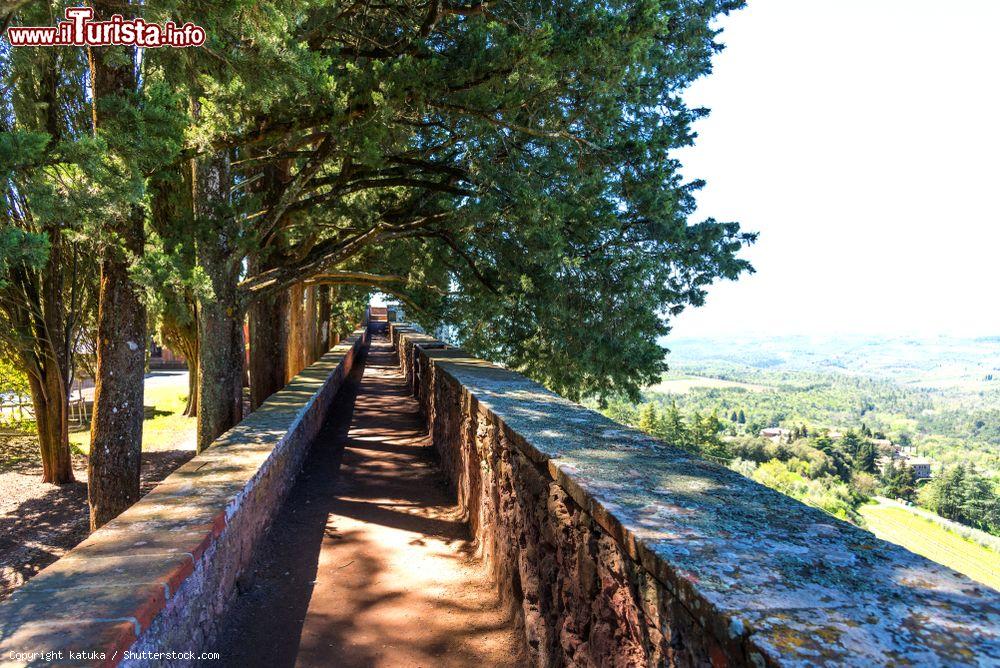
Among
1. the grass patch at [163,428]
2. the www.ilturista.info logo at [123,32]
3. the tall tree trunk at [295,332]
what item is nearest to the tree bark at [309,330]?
the tall tree trunk at [295,332]

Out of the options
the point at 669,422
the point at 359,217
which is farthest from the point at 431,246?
the point at 669,422

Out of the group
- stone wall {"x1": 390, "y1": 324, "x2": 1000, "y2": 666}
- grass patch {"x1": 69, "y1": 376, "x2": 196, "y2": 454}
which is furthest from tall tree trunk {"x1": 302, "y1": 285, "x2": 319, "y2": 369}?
stone wall {"x1": 390, "y1": 324, "x2": 1000, "y2": 666}

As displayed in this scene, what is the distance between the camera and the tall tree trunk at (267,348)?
427 inches

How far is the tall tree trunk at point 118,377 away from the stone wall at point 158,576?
1777 millimetres

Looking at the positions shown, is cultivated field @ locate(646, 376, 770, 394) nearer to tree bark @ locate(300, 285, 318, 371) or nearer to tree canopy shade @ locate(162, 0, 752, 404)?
tree bark @ locate(300, 285, 318, 371)

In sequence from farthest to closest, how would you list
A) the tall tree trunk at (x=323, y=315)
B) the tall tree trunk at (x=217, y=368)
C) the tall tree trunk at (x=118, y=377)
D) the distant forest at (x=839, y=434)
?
the distant forest at (x=839, y=434), the tall tree trunk at (x=323, y=315), the tall tree trunk at (x=217, y=368), the tall tree trunk at (x=118, y=377)

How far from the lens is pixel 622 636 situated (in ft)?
6.60

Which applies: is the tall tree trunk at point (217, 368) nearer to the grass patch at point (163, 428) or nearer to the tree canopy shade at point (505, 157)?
the tree canopy shade at point (505, 157)

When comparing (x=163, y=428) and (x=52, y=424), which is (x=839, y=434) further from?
(x=52, y=424)

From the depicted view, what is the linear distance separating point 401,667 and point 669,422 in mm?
36359

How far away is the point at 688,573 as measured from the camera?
162 centimetres

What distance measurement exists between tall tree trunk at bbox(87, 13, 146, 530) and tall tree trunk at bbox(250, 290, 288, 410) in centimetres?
466

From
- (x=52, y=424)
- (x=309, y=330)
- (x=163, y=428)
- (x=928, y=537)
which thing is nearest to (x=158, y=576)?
(x=52, y=424)

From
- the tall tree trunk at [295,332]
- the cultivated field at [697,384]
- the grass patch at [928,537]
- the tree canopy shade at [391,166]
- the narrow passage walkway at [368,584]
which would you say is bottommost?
the grass patch at [928,537]
